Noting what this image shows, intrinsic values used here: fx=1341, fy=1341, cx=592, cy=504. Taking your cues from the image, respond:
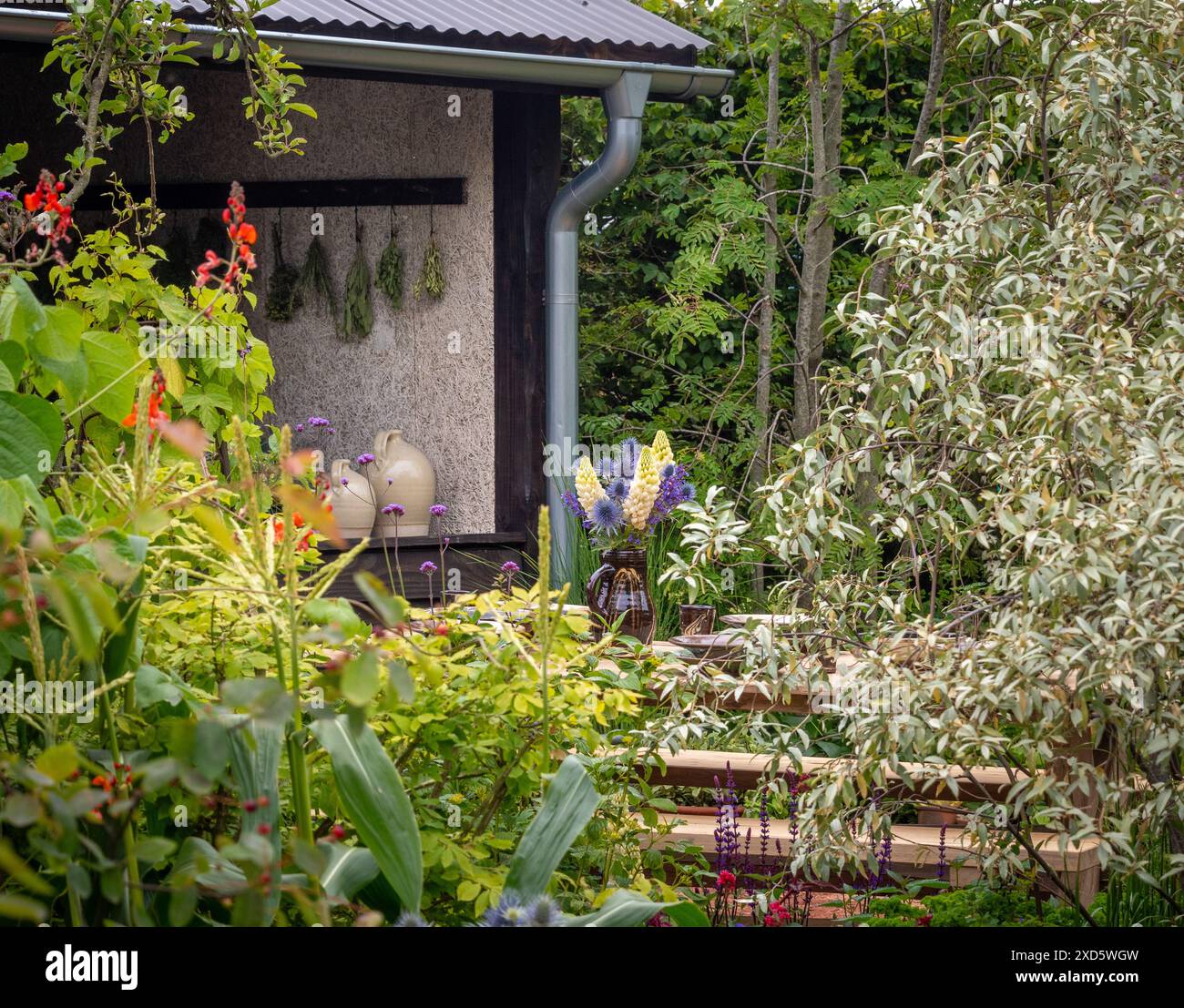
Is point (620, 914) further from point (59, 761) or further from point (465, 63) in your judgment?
point (465, 63)

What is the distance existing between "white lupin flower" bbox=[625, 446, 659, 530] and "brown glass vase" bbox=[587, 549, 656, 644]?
0.12m

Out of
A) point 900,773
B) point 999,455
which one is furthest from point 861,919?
point 999,455

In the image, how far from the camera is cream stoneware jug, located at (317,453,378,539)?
6062 millimetres

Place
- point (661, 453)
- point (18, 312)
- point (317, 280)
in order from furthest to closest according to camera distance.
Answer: point (317, 280)
point (661, 453)
point (18, 312)

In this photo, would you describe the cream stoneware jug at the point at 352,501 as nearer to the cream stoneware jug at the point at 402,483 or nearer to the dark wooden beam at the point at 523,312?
the cream stoneware jug at the point at 402,483

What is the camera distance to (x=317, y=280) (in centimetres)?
695

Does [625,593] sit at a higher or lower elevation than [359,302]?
lower

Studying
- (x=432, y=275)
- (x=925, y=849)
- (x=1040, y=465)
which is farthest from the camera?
(x=432, y=275)

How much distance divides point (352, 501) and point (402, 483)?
280 millimetres

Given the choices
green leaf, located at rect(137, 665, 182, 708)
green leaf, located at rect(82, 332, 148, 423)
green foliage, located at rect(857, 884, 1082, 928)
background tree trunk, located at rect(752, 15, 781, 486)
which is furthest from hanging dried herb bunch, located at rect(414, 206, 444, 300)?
green leaf, located at rect(137, 665, 182, 708)

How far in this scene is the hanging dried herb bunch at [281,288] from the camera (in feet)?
22.7

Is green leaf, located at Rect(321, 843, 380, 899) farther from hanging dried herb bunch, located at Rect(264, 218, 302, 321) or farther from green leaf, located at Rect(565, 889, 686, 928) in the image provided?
hanging dried herb bunch, located at Rect(264, 218, 302, 321)

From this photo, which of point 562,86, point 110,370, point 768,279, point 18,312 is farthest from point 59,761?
point 768,279
